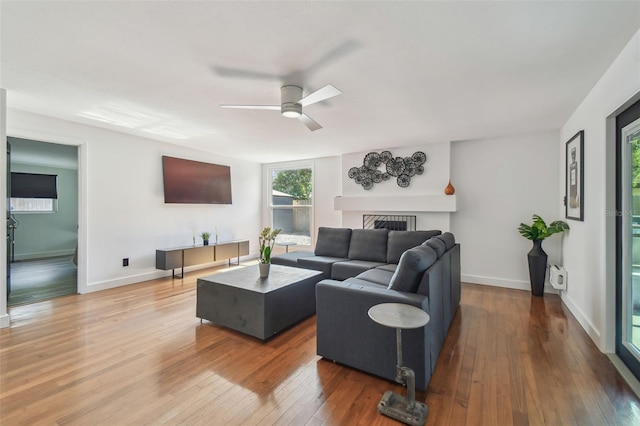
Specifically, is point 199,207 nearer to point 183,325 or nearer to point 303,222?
point 303,222

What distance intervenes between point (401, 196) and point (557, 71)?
9.54 ft

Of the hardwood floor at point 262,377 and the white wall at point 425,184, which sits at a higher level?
the white wall at point 425,184

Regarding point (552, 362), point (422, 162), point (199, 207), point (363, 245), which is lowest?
point (552, 362)

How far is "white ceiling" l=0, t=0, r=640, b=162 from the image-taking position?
169 centimetres

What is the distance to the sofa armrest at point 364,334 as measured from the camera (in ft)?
6.22

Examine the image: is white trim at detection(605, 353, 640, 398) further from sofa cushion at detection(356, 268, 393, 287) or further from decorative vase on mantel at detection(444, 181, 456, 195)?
decorative vase on mantel at detection(444, 181, 456, 195)

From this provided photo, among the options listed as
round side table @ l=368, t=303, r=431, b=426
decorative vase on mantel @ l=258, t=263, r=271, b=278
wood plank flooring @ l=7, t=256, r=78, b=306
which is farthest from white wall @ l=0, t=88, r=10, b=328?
round side table @ l=368, t=303, r=431, b=426

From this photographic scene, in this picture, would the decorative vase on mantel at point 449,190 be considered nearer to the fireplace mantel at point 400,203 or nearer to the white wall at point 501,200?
the fireplace mantel at point 400,203

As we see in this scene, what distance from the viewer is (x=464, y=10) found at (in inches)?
65.0

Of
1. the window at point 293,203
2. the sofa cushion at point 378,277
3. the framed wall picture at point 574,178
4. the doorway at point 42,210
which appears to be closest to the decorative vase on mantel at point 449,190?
the framed wall picture at point 574,178

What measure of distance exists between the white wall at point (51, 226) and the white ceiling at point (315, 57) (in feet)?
15.1

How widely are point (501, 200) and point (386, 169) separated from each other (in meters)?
1.95

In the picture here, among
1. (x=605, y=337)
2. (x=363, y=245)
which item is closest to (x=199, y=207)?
(x=363, y=245)

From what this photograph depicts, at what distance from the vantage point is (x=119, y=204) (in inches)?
175
